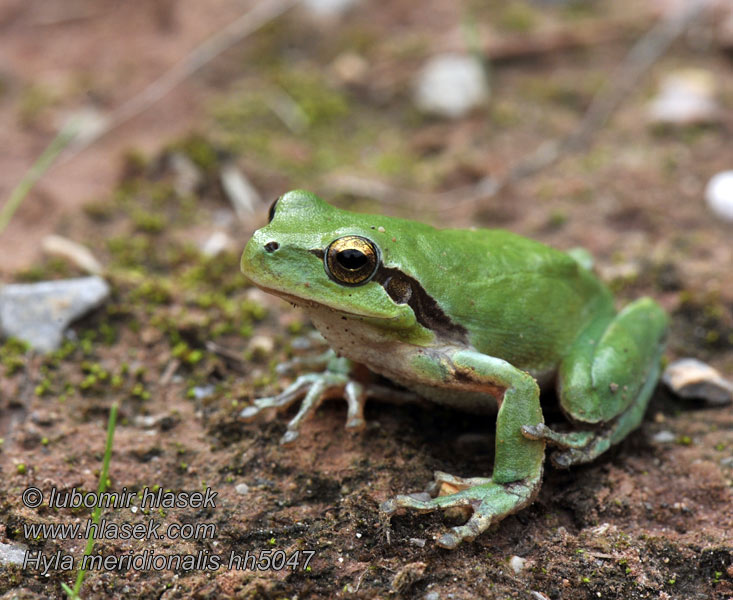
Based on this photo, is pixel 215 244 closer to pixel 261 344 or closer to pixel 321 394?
pixel 261 344

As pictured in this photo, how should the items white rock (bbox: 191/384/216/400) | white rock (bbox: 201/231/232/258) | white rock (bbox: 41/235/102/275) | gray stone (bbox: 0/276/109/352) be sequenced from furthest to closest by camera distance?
white rock (bbox: 201/231/232/258) < white rock (bbox: 41/235/102/275) < gray stone (bbox: 0/276/109/352) < white rock (bbox: 191/384/216/400)

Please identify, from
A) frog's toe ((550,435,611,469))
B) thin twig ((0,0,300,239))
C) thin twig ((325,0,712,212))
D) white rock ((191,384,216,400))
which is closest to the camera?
frog's toe ((550,435,611,469))

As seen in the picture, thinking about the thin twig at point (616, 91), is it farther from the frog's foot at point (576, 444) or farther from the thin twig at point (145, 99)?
the thin twig at point (145, 99)

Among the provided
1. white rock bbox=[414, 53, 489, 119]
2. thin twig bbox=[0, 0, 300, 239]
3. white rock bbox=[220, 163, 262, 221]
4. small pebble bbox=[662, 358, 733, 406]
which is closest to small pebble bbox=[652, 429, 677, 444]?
small pebble bbox=[662, 358, 733, 406]

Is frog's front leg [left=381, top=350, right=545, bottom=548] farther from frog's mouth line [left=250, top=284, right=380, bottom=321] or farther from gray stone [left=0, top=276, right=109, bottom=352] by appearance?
gray stone [left=0, top=276, right=109, bottom=352]

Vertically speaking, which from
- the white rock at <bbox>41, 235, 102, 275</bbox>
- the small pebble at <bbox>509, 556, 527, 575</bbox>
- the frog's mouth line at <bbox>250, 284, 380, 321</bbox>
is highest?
the frog's mouth line at <bbox>250, 284, 380, 321</bbox>

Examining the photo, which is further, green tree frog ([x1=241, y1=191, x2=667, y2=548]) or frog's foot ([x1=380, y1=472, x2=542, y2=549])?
green tree frog ([x1=241, y1=191, x2=667, y2=548])

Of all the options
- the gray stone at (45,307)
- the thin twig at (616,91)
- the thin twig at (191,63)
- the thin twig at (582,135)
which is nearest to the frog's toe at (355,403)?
the gray stone at (45,307)
